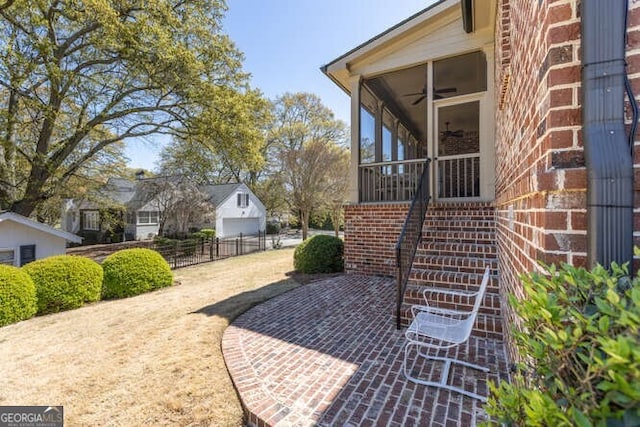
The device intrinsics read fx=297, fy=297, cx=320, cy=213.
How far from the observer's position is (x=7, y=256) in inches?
368

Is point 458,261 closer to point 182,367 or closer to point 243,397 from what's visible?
point 243,397

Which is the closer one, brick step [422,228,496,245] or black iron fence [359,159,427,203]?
brick step [422,228,496,245]

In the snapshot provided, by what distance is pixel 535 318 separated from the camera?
0.93 metres

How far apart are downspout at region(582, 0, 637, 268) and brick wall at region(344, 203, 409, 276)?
520cm

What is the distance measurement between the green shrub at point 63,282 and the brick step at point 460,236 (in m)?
7.38

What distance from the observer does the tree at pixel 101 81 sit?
32.9ft

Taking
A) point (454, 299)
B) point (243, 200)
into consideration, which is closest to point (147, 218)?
point (243, 200)

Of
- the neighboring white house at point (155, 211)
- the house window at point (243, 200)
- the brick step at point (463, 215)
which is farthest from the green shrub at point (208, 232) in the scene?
the brick step at point (463, 215)

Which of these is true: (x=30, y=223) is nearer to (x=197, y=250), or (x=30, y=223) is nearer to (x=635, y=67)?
(x=197, y=250)

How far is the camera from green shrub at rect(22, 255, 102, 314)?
6203mm

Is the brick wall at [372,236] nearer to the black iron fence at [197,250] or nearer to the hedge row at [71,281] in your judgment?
the hedge row at [71,281]

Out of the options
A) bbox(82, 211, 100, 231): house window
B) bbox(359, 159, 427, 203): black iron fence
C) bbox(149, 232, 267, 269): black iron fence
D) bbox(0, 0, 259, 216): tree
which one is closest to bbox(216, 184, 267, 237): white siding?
bbox(149, 232, 267, 269): black iron fence

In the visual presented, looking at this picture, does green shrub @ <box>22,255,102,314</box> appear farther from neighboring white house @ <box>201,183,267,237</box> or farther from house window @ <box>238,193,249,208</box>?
house window @ <box>238,193,249,208</box>

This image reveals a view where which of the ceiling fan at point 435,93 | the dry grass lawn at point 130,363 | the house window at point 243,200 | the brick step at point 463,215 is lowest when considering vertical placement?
the dry grass lawn at point 130,363
